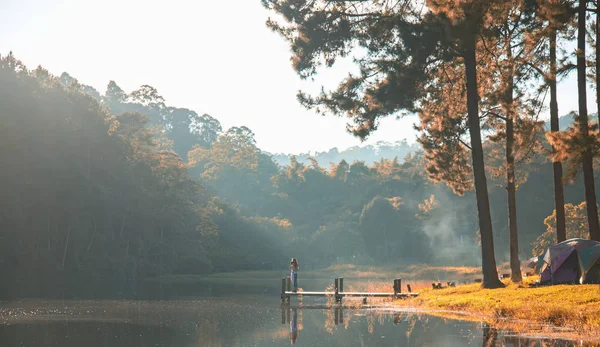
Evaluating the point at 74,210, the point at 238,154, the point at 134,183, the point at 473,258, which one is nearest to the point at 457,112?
the point at 74,210

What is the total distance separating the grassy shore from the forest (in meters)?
3.24

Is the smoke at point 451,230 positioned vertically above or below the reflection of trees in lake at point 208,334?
above

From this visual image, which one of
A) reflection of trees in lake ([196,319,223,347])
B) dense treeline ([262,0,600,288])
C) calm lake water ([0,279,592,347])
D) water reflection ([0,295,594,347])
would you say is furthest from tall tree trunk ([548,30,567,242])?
reflection of trees in lake ([196,319,223,347])

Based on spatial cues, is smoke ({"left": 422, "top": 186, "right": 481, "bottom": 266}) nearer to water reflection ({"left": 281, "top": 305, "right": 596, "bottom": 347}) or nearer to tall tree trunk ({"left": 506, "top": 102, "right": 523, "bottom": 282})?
tall tree trunk ({"left": 506, "top": 102, "right": 523, "bottom": 282})

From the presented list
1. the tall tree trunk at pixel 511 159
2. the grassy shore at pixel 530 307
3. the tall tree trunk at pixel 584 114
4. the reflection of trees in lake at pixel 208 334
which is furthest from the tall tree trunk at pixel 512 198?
the reflection of trees in lake at pixel 208 334

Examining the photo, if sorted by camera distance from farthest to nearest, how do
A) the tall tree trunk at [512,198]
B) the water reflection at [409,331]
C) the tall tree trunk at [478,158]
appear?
the tall tree trunk at [512,198], the tall tree trunk at [478,158], the water reflection at [409,331]

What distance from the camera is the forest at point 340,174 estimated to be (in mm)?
31344

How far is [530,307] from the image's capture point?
22500mm

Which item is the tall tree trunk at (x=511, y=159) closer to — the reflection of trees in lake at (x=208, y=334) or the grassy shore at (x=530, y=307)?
the grassy shore at (x=530, y=307)

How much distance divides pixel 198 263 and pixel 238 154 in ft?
184

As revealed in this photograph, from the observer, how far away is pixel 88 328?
2269 centimetres

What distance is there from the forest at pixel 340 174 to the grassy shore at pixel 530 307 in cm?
324

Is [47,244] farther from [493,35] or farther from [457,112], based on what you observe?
[493,35]

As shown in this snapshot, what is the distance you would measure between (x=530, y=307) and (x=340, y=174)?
108569 mm
